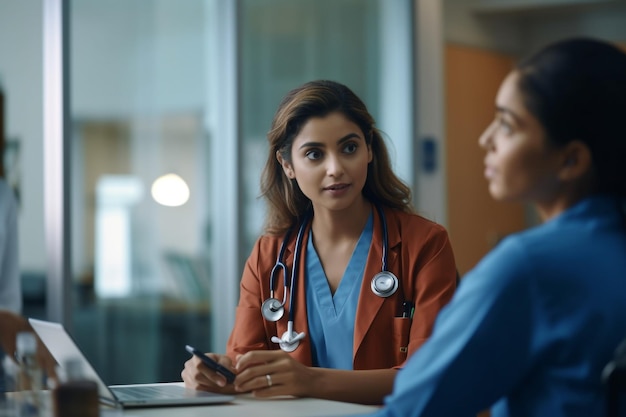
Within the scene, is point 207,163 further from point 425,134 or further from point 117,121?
point 425,134

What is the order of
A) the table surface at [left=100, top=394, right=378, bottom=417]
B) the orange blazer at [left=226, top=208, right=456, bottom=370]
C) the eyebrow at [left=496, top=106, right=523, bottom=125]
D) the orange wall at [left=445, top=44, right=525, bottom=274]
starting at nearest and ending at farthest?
the eyebrow at [left=496, top=106, right=523, bottom=125], the table surface at [left=100, top=394, right=378, bottom=417], the orange blazer at [left=226, top=208, right=456, bottom=370], the orange wall at [left=445, top=44, right=525, bottom=274]

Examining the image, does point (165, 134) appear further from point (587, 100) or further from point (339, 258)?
point (587, 100)

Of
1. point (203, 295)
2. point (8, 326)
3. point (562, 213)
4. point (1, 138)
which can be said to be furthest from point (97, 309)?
point (562, 213)

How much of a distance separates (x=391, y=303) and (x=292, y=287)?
0.24m

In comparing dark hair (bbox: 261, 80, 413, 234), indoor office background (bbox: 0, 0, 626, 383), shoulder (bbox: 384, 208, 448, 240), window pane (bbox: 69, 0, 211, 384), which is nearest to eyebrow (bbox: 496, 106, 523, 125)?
shoulder (bbox: 384, 208, 448, 240)

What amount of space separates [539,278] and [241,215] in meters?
2.91

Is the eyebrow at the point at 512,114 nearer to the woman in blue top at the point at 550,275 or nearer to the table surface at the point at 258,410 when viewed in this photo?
the woman in blue top at the point at 550,275

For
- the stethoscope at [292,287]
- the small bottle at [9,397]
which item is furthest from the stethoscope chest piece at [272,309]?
the small bottle at [9,397]

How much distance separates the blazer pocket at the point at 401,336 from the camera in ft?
6.93

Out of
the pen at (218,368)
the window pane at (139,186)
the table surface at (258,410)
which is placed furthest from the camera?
the window pane at (139,186)

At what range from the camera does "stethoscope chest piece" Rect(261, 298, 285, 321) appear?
7.20ft

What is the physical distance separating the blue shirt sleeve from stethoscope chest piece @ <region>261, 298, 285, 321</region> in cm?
89

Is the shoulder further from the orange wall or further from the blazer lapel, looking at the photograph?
the orange wall

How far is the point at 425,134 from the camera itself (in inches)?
201
